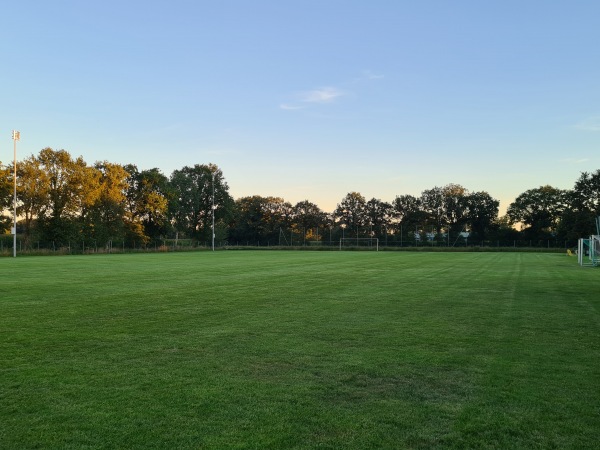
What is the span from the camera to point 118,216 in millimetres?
60844

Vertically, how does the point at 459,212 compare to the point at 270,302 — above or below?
above

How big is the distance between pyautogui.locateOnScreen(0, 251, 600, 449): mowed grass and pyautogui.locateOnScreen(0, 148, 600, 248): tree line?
48.3 metres

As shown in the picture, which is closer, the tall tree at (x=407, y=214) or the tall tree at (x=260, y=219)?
the tall tree at (x=260, y=219)

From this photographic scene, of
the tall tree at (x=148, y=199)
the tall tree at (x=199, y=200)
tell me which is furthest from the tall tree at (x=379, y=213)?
the tall tree at (x=148, y=199)

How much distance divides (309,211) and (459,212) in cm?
2871

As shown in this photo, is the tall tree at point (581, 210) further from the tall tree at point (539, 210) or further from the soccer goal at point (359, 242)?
the soccer goal at point (359, 242)

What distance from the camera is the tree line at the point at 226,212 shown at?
177ft

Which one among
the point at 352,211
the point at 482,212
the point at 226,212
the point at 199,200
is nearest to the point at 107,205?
the point at 199,200

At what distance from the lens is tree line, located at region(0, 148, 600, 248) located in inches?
2119

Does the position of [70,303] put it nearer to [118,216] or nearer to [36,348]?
[36,348]

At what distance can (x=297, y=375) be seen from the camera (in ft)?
17.2

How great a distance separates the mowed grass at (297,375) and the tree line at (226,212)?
48294mm

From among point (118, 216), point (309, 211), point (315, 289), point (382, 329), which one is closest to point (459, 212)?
point (309, 211)

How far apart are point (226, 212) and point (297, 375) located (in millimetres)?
77846
